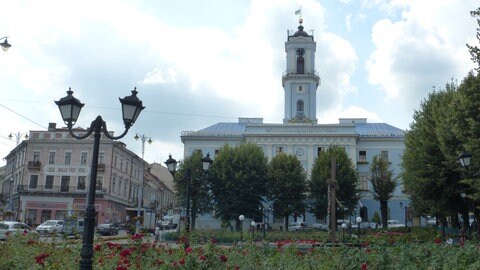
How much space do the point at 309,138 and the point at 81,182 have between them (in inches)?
978

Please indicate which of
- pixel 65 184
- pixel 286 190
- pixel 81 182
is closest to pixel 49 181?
pixel 65 184

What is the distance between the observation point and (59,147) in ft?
171

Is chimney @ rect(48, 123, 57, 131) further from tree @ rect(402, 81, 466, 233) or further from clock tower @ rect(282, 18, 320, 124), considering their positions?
tree @ rect(402, 81, 466, 233)

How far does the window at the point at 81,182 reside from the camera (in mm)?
51000

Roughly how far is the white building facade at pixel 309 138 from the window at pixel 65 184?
42.2ft

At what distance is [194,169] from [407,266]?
36.5 meters

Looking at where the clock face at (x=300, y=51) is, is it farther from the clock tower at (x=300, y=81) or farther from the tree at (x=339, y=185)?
the tree at (x=339, y=185)

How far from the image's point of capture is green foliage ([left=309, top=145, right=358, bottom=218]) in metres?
43.4

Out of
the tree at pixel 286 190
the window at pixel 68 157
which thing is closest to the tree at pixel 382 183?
the tree at pixel 286 190

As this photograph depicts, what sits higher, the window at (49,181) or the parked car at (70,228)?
the window at (49,181)

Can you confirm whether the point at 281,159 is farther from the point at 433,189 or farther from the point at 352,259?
the point at 352,259

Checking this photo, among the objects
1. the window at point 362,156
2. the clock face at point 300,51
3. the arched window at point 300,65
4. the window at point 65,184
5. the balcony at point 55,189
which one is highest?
the clock face at point 300,51

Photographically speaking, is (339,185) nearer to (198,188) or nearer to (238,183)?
(238,183)

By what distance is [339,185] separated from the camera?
143 feet
